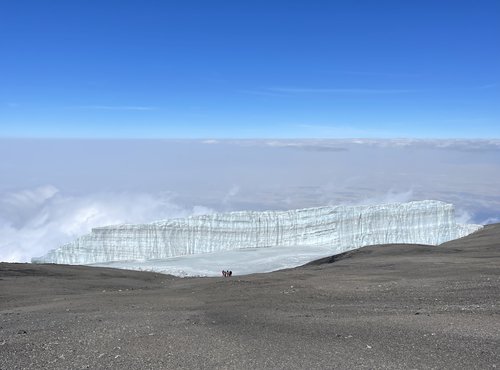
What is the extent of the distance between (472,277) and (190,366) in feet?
27.9

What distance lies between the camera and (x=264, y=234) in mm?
35406

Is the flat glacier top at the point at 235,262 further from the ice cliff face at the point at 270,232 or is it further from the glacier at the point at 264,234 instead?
the ice cliff face at the point at 270,232

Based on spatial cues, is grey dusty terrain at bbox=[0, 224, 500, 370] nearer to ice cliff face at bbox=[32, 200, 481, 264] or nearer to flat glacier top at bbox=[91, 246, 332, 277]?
flat glacier top at bbox=[91, 246, 332, 277]

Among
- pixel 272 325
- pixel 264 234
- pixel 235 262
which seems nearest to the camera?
pixel 272 325

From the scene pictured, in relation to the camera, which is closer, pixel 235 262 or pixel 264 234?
pixel 235 262

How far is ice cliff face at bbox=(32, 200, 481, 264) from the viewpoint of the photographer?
33.3 m

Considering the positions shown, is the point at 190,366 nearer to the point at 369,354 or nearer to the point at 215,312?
the point at 369,354

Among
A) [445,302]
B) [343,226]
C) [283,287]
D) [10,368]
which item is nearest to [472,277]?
[445,302]

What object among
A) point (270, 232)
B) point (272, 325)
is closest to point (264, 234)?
point (270, 232)

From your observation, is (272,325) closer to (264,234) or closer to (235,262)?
(235,262)

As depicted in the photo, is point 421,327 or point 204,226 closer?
point 421,327

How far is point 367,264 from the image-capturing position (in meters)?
18.2

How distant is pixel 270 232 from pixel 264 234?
0.48 metres

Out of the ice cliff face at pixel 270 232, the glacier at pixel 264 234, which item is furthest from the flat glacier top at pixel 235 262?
the ice cliff face at pixel 270 232
